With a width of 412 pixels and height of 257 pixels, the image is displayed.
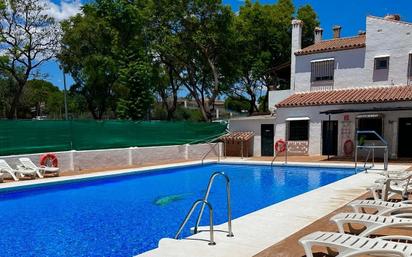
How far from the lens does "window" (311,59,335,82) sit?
22719 mm

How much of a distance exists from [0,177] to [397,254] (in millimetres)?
12840

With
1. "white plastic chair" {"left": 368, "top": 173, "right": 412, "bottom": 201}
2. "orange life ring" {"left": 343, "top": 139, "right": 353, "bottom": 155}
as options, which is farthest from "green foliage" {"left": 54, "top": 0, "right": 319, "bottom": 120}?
"white plastic chair" {"left": 368, "top": 173, "right": 412, "bottom": 201}

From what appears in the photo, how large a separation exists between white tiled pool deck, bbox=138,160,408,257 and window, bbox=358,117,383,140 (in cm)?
1078

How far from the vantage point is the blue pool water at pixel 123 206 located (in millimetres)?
7473

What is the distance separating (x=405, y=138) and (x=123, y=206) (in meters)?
15.3

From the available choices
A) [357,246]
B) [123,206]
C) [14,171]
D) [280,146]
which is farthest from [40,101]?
[357,246]

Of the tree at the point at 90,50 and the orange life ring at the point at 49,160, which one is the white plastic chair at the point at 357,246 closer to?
the orange life ring at the point at 49,160

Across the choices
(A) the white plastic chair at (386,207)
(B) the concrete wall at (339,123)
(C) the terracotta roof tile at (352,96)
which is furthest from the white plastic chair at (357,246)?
(B) the concrete wall at (339,123)

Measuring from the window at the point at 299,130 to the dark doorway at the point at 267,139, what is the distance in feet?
3.78

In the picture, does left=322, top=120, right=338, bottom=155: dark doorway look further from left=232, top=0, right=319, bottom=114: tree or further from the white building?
left=232, top=0, right=319, bottom=114: tree

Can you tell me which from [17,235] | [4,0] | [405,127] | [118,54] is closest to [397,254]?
[17,235]

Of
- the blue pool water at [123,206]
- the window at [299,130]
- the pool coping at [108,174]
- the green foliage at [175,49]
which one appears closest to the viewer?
the blue pool water at [123,206]

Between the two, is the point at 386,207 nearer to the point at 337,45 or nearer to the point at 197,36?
the point at 337,45

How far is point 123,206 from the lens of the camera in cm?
1084
